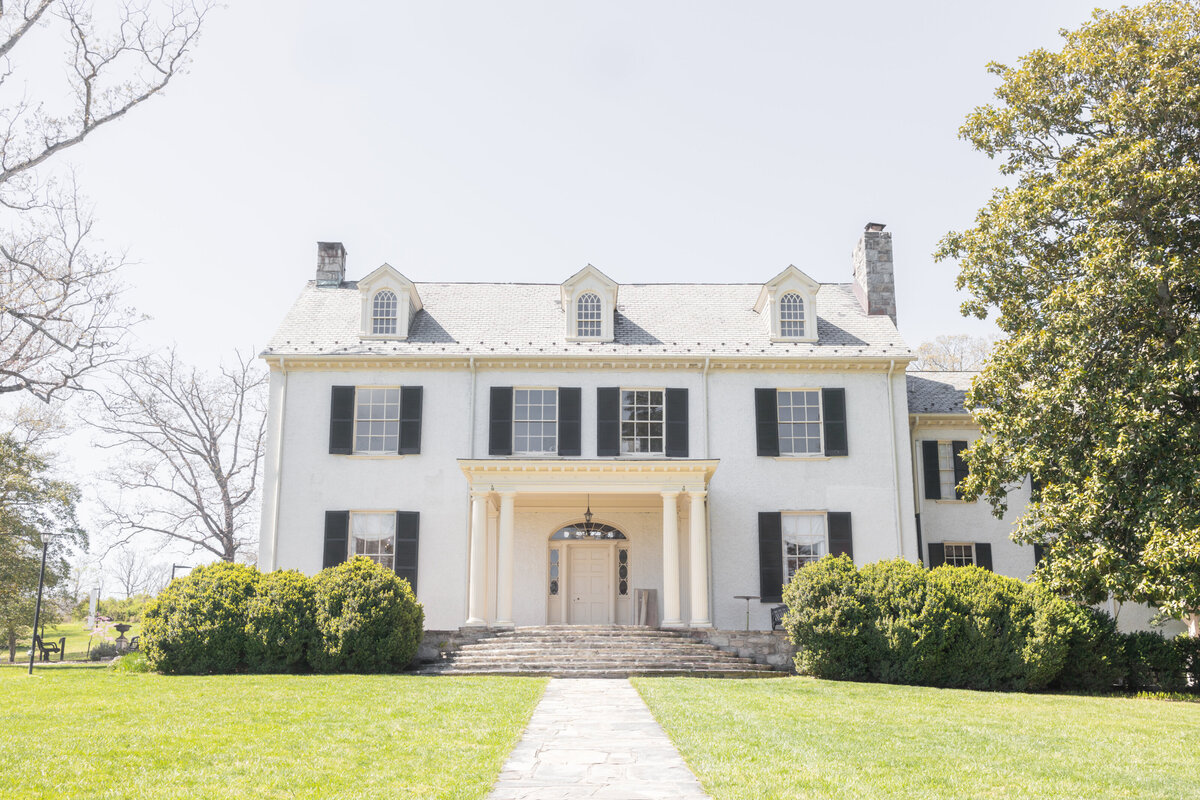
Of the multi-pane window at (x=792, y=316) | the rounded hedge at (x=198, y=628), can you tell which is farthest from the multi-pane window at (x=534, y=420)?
the rounded hedge at (x=198, y=628)

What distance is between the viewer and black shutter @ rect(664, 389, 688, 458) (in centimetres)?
2105

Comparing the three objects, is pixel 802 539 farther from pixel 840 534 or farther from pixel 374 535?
pixel 374 535

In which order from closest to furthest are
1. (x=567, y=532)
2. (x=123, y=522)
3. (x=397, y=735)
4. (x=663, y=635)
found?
(x=397, y=735)
(x=663, y=635)
(x=567, y=532)
(x=123, y=522)

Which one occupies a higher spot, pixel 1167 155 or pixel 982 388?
pixel 1167 155

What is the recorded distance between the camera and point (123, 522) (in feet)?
103

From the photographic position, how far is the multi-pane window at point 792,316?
22.5 metres

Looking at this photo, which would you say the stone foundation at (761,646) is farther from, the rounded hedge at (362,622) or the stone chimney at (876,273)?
the stone chimney at (876,273)

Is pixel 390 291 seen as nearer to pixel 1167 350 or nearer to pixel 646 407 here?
pixel 646 407

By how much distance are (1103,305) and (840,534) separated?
27.5 ft

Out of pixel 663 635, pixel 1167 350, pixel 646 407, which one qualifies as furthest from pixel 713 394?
pixel 1167 350

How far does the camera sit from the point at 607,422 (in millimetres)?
21234

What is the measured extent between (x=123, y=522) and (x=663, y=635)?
21.1 m

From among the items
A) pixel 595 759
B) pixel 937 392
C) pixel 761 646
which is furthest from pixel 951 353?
pixel 595 759

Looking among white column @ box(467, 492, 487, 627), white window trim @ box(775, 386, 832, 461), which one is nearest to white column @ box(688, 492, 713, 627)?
white window trim @ box(775, 386, 832, 461)
